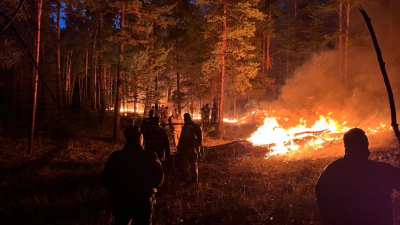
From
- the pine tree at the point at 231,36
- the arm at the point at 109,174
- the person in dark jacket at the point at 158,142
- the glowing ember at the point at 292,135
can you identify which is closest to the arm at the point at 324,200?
the arm at the point at 109,174

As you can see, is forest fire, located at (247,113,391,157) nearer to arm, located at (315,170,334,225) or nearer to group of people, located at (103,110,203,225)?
group of people, located at (103,110,203,225)

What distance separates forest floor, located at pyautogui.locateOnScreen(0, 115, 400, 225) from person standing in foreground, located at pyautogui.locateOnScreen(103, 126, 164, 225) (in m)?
1.86

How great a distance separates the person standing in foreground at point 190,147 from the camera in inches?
324

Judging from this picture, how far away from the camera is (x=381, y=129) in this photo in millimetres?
16266

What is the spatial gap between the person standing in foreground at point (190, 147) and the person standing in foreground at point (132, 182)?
4.26 meters

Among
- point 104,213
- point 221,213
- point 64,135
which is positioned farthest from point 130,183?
point 64,135

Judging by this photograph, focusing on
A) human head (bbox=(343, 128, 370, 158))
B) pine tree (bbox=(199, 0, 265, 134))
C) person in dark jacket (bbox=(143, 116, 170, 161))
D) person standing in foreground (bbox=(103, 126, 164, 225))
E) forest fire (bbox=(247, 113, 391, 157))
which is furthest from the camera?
pine tree (bbox=(199, 0, 265, 134))

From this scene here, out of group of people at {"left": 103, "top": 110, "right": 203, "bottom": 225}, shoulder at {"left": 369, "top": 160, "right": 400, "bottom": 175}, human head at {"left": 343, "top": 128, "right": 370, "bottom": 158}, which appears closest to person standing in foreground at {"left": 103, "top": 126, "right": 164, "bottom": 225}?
group of people at {"left": 103, "top": 110, "right": 203, "bottom": 225}

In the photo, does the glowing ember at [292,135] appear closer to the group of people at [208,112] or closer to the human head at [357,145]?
the human head at [357,145]

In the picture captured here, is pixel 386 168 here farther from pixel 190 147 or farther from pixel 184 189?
pixel 190 147

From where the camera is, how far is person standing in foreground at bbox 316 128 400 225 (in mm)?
2776

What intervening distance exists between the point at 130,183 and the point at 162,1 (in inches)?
958

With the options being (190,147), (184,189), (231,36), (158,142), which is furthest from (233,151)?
(231,36)

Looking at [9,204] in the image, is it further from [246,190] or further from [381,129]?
[381,129]
